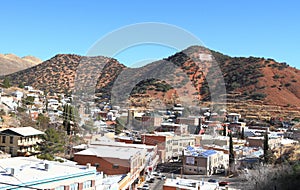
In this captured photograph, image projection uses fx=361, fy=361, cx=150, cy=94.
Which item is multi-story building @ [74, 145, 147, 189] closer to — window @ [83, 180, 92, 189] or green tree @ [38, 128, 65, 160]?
green tree @ [38, 128, 65, 160]

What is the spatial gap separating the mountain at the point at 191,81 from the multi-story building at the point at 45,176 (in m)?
14.4

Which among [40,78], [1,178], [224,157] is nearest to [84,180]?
[1,178]

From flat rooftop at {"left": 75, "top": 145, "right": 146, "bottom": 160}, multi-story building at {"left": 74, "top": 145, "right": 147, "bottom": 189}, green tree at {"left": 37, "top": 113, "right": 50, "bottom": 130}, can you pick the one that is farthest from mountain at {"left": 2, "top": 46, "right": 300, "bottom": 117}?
multi-story building at {"left": 74, "top": 145, "right": 147, "bottom": 189}

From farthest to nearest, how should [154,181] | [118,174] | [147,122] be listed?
[147,122], [154,181], [118,174]

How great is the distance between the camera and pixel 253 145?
15102 mm

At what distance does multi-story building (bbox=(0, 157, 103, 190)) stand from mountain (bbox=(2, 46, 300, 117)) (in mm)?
14366

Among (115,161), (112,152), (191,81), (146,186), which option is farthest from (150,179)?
(191,81)

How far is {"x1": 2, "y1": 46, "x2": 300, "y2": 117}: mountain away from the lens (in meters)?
23.5

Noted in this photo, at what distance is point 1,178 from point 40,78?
28.8 meters

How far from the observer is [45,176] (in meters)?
5.09

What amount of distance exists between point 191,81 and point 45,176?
23.5m

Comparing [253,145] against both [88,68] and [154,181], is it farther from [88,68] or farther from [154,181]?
[88,68]

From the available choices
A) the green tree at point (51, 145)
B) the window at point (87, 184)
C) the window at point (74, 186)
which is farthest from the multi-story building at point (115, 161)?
the window at point (74, 186)

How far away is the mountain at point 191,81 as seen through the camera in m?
23.5
